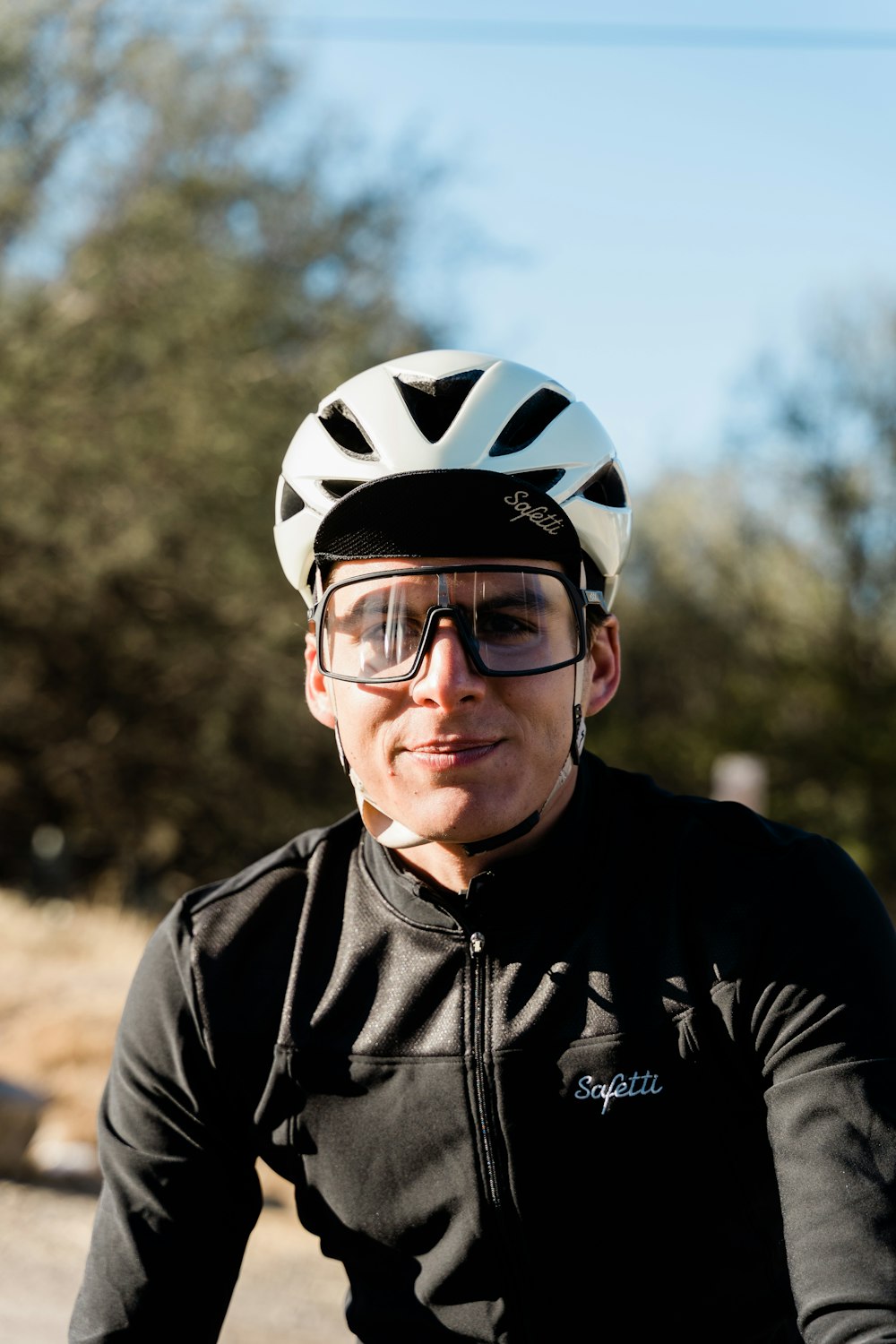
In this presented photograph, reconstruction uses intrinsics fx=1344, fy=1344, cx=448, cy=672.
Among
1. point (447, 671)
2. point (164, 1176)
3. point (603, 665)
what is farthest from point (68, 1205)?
point (447, 671)

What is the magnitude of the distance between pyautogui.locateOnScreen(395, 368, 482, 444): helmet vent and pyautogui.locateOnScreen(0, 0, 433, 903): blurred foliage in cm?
1461

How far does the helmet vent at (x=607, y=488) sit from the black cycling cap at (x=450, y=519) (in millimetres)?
187

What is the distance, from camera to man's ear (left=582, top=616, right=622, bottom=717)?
95.7 inches

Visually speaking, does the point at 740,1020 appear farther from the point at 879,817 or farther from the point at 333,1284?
the point at 879,817

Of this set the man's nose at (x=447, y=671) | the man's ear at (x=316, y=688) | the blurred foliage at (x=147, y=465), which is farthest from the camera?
the blurred foliage at (x=147, y=465)

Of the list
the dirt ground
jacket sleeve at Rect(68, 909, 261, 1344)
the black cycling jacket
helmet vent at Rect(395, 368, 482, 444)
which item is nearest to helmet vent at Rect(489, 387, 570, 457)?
helmet vent at Rect(395, 368, 482, 444)

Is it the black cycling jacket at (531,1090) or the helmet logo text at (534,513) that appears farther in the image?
the helmet logo text at (534,513)

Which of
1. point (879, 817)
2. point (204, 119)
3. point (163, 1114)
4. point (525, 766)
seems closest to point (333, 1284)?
point (163, 1114)

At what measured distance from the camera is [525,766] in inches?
86.9

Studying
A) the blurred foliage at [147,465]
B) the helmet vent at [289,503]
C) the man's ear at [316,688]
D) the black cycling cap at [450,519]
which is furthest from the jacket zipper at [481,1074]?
the blurred foliage at [147,465]

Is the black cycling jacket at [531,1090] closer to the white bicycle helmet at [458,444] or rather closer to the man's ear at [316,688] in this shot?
the man's ear at [316,688]

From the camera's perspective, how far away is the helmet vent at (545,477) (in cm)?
235

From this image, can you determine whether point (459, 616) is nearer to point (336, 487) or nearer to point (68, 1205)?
point (336, 487)

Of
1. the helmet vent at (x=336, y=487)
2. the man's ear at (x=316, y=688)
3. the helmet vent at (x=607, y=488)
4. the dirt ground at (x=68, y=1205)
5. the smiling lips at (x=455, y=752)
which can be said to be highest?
the helmet vent at (x=336, y=487)
